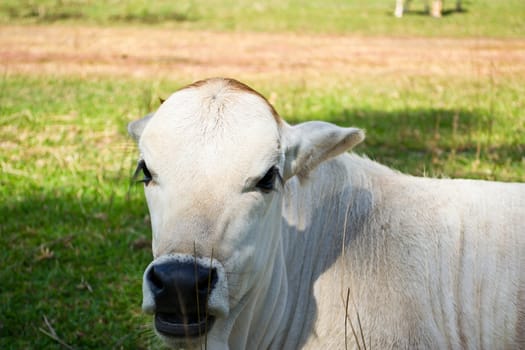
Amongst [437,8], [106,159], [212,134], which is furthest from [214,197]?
[437,8]

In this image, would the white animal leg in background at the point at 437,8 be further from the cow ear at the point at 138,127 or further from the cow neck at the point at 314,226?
the cow ear at the point at 138,127

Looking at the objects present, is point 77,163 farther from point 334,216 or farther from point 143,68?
point 143,68

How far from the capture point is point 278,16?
23.8 metres

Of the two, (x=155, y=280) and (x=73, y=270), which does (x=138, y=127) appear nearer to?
(x=155, y=280)

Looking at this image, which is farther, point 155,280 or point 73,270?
point 73,270

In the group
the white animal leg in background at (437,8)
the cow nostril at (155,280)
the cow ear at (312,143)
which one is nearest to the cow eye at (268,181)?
the cow ear at (312,143)

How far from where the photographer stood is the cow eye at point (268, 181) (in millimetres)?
2977

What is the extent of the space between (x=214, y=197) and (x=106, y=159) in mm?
4932

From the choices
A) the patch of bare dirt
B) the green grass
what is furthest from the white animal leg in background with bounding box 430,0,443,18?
the patch of bare dirt

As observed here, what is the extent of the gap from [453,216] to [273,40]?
15.4 metres

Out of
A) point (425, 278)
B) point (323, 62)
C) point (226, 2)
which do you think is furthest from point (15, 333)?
point (226, 2)

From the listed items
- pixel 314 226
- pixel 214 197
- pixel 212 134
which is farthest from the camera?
pixel 314 226

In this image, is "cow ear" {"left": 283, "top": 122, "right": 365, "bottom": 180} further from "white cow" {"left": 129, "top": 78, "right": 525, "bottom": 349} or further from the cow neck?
the cow neck

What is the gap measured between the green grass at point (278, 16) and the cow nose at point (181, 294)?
18.3 meters
